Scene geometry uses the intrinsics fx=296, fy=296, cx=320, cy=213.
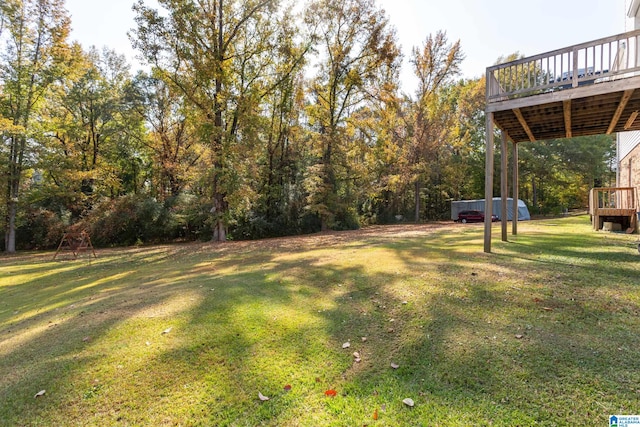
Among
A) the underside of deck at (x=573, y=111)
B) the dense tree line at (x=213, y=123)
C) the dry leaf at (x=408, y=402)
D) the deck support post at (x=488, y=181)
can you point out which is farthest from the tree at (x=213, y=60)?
the dry leaf at (x=408, y=402)

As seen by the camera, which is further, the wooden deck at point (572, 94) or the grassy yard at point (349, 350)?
the wooden deck at point (572, 94)

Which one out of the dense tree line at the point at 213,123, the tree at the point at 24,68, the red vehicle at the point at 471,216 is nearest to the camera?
the dense tree line at the point at 213,123

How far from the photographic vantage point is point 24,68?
15.2 meters

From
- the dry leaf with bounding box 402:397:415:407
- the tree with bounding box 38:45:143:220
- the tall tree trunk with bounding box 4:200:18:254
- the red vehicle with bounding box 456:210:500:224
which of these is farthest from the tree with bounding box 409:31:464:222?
the tall tree trunk with bounding box 4:200:18:254

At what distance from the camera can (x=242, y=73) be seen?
1677 centimetres

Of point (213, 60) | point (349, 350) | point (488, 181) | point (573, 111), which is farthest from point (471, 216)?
point (349, 350)

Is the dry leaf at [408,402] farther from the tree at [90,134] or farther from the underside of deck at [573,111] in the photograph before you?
the tree at [90,134]

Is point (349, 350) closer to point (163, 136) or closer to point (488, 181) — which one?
point (488, 181)

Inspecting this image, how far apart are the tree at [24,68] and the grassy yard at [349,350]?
575 inches

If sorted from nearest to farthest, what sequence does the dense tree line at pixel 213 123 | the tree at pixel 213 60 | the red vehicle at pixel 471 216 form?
1. the tree at pixel 213 60
2. the dense tree line at pixel 213 123
3. the red vehicle at pixel 471 216

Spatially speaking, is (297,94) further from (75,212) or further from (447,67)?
(75,212)

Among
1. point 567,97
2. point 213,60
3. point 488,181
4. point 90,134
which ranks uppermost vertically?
point 213,60

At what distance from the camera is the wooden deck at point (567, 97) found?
212 inches

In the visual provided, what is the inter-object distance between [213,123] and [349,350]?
13383mm
